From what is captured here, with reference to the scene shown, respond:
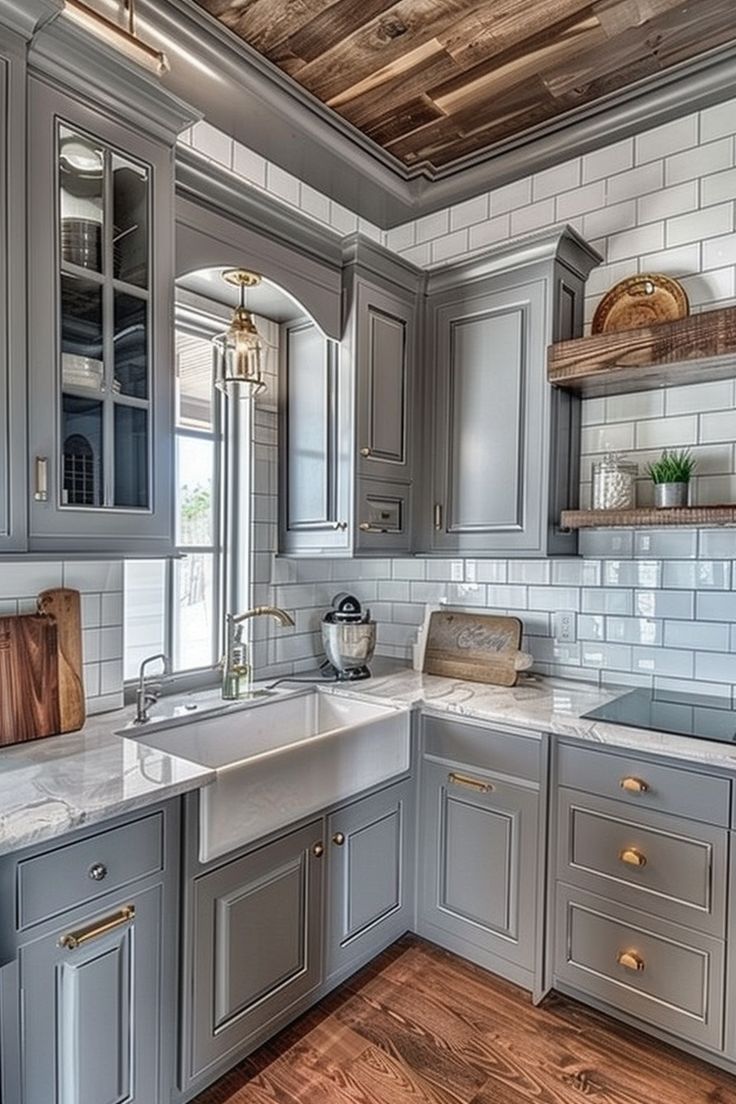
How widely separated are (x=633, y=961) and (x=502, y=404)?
172 cm

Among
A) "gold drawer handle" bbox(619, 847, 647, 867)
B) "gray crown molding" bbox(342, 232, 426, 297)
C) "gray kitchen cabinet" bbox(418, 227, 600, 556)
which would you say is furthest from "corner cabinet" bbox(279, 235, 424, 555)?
"gold drawer handle" bbox(619, 847, 647, 867)

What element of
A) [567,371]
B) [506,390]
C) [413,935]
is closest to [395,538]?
[506,390]

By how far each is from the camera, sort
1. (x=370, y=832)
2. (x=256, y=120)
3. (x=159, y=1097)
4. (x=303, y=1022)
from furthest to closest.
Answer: (x=256, y=120)
(x=370, y=832)
(x=303, y=1022)
(x=159, y=1097)

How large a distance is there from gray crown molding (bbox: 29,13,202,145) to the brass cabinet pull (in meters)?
0.80

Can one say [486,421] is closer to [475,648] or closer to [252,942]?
[475,648]

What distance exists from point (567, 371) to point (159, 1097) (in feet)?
7.16

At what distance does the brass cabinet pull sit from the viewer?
1.36m

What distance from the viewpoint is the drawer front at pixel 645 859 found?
1.64m

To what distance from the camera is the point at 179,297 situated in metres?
2.17

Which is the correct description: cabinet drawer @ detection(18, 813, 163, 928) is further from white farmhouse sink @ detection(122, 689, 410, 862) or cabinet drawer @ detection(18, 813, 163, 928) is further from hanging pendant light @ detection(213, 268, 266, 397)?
hanging pendant light @ detection(213, 268, 266, 397)

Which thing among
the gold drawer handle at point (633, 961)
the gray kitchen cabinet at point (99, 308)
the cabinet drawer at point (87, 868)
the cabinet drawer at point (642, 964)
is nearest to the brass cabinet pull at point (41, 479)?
the gray kitchen cabinet at point (99, 308)

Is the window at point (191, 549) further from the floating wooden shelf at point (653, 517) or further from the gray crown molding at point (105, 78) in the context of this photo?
the floating wooden shelf at point (653, 517)

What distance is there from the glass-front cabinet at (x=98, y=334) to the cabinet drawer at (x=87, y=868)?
1.98 feet

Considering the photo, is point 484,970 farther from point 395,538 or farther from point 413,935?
point 395,538
